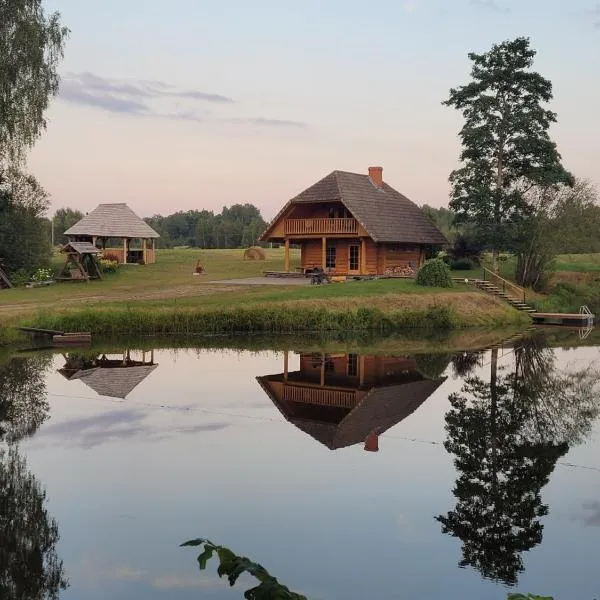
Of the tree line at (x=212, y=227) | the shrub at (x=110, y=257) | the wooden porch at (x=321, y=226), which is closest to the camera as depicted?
the wooden porch at (x=321, y=226)

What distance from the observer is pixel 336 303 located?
35.2 m

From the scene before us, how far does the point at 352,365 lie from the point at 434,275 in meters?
17.0

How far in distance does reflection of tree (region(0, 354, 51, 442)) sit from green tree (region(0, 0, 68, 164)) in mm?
14560

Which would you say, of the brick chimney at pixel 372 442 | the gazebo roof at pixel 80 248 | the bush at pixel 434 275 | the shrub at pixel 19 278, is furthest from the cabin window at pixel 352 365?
the shrub at pixel 19 278

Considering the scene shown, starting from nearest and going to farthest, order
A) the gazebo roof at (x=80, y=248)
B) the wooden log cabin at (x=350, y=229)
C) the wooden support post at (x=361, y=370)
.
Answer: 1. the wooden support post at (x=361, y=370)
2. the gazebo roof at (x=80, y=248)
3. the wooden log cabin at (x=350, y=229)

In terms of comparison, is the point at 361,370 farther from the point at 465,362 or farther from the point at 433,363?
the point at 465,362

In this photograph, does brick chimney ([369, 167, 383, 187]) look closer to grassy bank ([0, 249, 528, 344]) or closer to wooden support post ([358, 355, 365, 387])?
grassy bank ([0, 249, 528, 344])

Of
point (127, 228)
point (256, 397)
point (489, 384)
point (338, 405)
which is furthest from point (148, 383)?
point (127, 228)

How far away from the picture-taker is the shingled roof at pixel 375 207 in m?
45.8

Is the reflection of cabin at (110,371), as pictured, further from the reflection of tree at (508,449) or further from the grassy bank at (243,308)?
the reflection of tree at (508,449)

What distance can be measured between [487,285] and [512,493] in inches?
1268

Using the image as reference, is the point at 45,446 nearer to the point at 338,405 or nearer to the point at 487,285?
the point at 338,405

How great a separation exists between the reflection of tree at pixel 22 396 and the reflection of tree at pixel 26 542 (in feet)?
10.6

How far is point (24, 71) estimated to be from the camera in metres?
34.3
